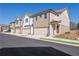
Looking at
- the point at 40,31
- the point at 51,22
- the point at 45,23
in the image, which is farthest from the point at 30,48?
the point at 51,22

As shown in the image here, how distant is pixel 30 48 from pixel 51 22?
1.63m

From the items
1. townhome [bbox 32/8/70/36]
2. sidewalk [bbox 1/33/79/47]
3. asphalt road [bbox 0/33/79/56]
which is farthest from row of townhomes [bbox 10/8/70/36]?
asphalt road [bbox 0/33/79/56]

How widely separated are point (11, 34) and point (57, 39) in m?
2.24

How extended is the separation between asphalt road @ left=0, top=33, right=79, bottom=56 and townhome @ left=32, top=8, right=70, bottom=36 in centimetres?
57

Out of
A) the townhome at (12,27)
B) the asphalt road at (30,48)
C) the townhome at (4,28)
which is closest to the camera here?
the asphalt road at (30,48)

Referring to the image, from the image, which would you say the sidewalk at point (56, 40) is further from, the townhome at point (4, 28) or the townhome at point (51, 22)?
the townhome at point (4, 28)

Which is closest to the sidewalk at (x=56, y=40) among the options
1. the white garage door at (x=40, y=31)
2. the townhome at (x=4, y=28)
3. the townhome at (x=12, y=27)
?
the white garage door at (x=40, y=31)

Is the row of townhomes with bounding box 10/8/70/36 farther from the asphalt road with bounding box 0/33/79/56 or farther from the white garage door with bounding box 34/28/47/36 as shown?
the asphalt road with bounding box 0/33/79/56

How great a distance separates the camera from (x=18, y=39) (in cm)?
1013

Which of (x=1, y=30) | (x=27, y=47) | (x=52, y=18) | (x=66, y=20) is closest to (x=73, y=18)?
(x=66, y=20)

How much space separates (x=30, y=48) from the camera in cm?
956

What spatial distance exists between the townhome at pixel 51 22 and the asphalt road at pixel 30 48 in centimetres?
57

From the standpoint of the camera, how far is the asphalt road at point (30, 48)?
923 centimetres

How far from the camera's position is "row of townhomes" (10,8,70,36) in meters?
10.0
